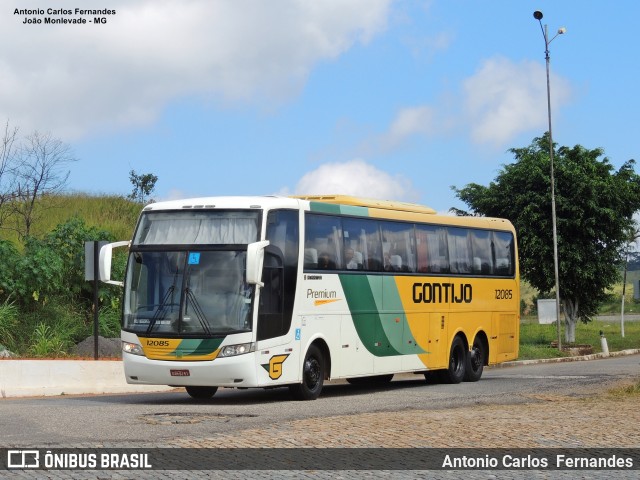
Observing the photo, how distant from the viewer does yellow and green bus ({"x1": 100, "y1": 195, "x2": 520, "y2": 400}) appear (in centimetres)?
1841

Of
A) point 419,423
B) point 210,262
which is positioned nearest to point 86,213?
point 210,262

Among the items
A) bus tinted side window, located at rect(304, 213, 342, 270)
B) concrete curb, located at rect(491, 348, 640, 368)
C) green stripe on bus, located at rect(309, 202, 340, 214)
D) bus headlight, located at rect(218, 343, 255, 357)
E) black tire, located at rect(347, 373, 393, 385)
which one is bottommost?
black tire, located at rect(347, 373, 393, 385)

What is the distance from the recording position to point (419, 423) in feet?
47.2

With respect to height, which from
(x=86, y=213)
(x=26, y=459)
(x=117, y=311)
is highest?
(x=86, y=213)

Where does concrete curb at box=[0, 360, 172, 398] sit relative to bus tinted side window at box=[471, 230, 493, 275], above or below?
below

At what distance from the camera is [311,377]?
19969mm

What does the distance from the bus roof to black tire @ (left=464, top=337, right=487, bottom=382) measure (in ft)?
11.3

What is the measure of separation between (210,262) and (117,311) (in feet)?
40.6

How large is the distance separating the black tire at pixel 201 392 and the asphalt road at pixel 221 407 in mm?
208

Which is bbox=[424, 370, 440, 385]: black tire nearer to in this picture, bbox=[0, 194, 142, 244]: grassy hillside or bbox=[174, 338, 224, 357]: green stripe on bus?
bbox=[174, 338, 224, 357]: green stripe on bus

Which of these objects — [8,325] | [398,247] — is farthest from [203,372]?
[8,325]

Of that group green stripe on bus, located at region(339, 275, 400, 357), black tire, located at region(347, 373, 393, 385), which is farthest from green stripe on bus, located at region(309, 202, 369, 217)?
black tire, located at region(347, 373, 393, 385)

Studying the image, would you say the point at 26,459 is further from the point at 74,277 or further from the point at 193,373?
the point at 74,277

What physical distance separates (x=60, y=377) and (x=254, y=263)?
666cm
